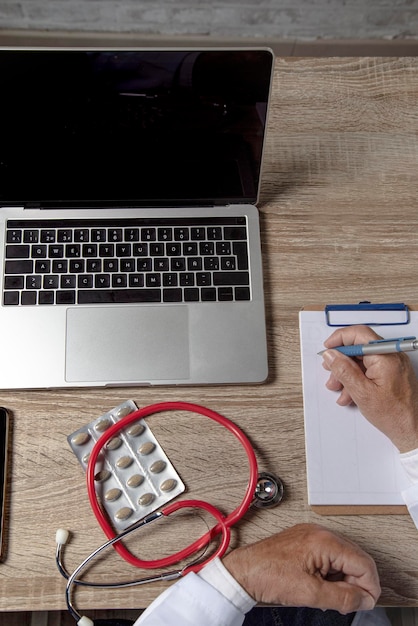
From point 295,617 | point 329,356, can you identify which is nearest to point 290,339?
point 329,356

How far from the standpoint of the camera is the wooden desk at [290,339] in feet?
2.50

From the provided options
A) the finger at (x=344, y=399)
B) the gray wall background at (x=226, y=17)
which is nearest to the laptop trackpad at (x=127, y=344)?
the finger at (x=344, y=399)

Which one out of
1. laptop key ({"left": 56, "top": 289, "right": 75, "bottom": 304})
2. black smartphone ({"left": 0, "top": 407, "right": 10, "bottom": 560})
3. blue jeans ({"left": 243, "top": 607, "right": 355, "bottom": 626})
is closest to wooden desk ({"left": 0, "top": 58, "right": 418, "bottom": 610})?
black smartphone ({"left": 0, "top": 407, "right": 10, "bottom": 560})

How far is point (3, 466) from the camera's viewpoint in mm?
784

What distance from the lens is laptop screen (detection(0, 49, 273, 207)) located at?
0.71 metres

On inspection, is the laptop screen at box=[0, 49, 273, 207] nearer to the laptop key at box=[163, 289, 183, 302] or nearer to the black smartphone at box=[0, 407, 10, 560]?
the laptop key at box=[163, 289, 183, 302]

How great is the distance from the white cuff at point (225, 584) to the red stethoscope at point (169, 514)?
0.04 feet

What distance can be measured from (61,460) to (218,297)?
30 centimetres

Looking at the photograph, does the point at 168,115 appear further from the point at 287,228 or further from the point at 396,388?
the point at 396,388

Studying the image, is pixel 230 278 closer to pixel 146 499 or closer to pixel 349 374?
pixel 349 374

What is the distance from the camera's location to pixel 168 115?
0.77 metres

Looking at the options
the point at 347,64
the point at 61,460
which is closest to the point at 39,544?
the point at 61,460

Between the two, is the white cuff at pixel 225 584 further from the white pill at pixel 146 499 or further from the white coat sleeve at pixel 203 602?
the white pill at pixel 146 499

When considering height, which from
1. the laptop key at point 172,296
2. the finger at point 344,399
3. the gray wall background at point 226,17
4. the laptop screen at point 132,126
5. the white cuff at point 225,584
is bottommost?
the white cuff at point 225,584
